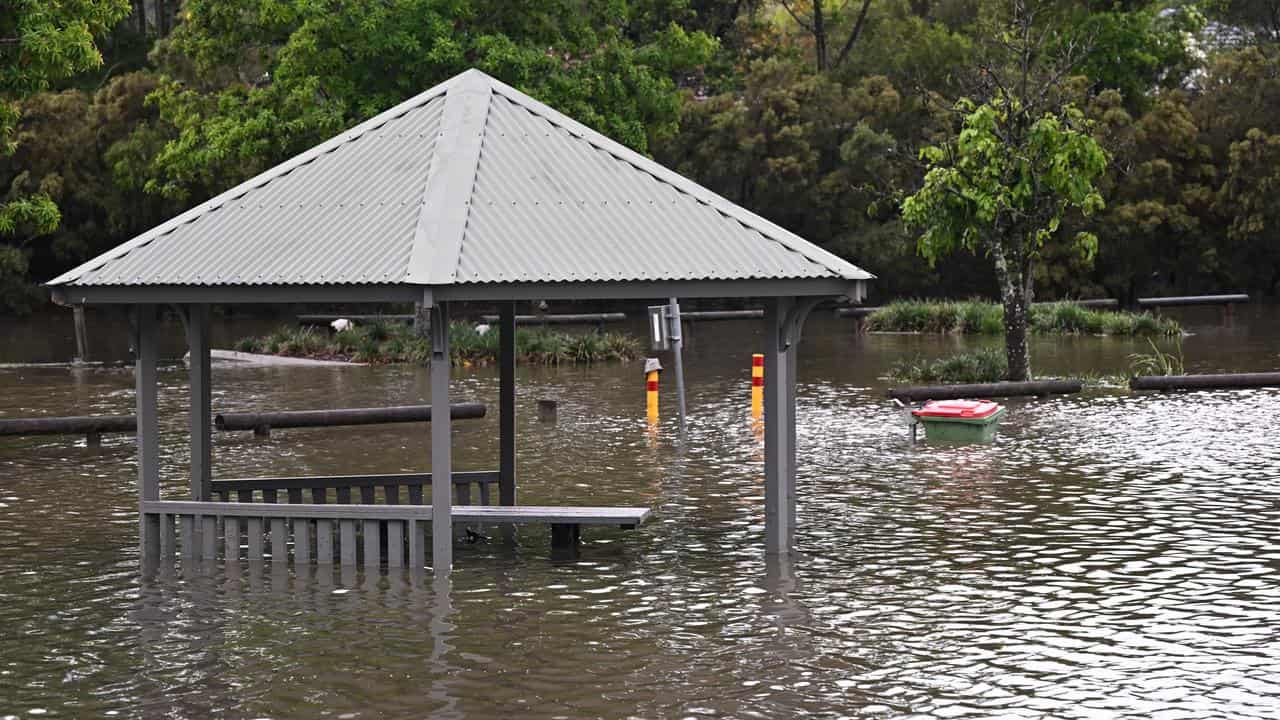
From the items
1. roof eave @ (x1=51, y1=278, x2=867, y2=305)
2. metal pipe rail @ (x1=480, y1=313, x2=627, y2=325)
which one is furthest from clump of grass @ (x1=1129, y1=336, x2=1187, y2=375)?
roof eave @ (x1=51, y1=278, x2=867, y2=305)

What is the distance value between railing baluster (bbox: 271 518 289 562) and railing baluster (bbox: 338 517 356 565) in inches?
22.4

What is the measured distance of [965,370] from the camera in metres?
29.9

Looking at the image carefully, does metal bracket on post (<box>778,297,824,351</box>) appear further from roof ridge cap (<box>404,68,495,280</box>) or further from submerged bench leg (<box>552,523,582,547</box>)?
roof ridge cap (<box>404,68,495,280</box>)

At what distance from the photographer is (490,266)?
13.5 metres

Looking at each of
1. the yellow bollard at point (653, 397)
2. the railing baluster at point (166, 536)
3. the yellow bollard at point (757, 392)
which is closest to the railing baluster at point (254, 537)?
the railing baluster at point (166, 536)

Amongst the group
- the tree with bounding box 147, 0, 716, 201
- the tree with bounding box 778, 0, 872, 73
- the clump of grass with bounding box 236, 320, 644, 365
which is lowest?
the clump of grass with bounding box 236, 320, 644, 365

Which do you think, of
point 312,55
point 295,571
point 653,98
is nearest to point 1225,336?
point 653,98

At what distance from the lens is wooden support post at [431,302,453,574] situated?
44.3 ft

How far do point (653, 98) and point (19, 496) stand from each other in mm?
24688

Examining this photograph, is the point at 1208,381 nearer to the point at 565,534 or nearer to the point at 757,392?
the point at 757,392

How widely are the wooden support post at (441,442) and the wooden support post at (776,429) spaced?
2790 mm

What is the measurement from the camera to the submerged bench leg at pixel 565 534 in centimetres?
1469

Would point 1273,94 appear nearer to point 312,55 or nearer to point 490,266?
point 312,55

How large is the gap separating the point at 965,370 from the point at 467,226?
57.4ft
